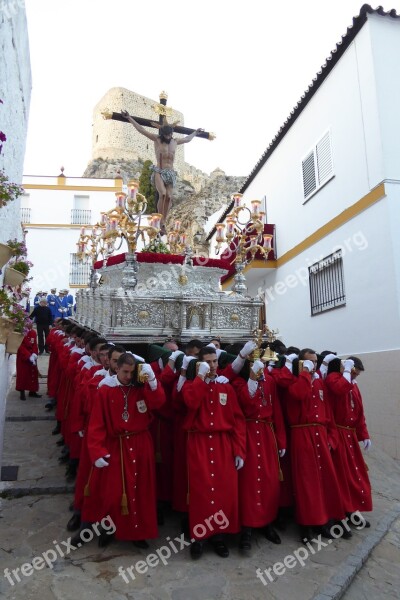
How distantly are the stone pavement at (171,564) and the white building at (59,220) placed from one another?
1616 cm

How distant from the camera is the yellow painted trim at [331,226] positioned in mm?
7332

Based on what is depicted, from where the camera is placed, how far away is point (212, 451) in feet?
12.5

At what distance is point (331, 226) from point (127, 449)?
6505mm

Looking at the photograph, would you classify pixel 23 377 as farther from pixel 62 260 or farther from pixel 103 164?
pixel 103 164

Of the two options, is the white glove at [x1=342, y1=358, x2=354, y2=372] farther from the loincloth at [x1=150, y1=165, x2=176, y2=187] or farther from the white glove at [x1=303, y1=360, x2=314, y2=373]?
the loincloth at [x1=150, y1=165, x2=176, y2=187]

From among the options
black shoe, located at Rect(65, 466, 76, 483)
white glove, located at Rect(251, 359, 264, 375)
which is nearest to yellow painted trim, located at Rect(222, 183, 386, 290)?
white glove, located at Rect(251, 359, 264, 375)

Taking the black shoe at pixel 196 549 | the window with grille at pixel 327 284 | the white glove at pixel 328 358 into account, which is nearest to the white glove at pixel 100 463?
the black shoe at pixel 196 549

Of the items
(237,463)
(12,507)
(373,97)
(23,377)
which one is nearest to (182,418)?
(237,463)

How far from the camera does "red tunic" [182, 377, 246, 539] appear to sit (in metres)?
3.66

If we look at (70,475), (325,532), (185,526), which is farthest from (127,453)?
(325,532)

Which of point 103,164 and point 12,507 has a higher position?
point 103,164

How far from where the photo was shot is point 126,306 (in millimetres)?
5508

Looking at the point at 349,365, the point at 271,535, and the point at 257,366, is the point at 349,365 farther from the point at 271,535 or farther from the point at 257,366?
the point at 271,535

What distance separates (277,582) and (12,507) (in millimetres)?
2629
